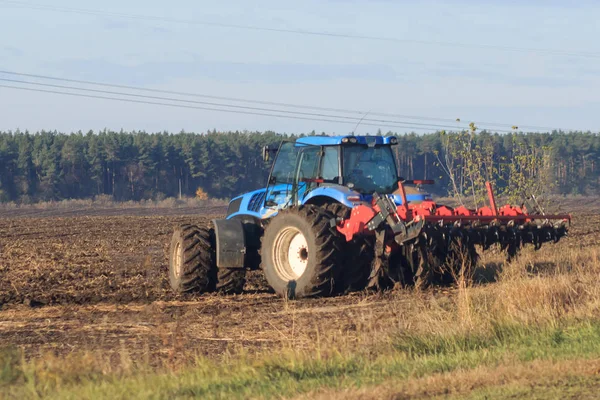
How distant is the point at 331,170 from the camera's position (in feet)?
45.8

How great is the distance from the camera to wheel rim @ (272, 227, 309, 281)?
44.2ft

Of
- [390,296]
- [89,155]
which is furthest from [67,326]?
[89,155]

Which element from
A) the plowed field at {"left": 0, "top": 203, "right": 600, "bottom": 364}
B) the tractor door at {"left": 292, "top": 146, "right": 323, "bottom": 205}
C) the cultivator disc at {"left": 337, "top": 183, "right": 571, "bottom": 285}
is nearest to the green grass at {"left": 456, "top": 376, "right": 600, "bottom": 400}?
the plowed field at {"left": 0, "top": 203, "right": 600, "bottom": 364}

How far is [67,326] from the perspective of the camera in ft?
35.1

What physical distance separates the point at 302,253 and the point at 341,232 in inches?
36.3

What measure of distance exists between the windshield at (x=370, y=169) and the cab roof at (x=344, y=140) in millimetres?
117

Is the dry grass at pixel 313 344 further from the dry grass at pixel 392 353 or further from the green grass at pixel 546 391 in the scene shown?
the green grass at pixel 546 391

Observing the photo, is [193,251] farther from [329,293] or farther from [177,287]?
[329,293]

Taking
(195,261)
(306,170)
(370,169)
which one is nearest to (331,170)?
(306,170)

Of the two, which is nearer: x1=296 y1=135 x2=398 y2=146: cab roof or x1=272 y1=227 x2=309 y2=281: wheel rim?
x1=272 y1=227 x2=309 y2=281: wheel rim

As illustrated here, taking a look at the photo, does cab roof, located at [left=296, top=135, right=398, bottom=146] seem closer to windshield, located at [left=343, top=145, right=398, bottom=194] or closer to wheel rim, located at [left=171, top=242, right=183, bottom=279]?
windshield, located at [left=343, top=145, right=398, bottom=194]

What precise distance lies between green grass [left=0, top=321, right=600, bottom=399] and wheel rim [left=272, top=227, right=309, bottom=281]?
453 cm

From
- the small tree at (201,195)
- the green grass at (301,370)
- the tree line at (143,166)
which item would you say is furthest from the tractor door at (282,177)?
the small tree at (201,195)

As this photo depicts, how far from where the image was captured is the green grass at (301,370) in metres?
7.00
